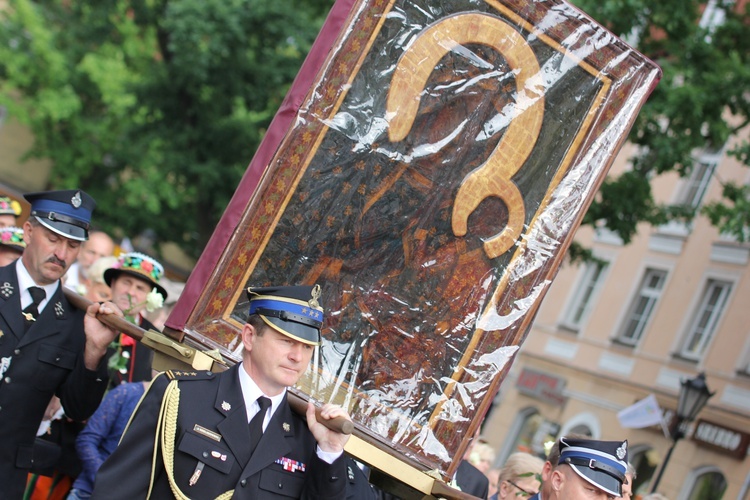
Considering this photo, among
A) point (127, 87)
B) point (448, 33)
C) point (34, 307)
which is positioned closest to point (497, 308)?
point (448, 33)

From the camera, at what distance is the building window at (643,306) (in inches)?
971

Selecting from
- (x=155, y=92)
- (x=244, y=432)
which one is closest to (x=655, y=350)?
(x=155, y=92)

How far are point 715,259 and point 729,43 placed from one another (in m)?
8.34

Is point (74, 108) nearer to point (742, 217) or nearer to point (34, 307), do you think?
point (742, 217)

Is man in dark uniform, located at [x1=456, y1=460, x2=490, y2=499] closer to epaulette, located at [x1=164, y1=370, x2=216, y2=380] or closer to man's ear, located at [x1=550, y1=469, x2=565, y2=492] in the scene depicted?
man's ear, located at [x1=550, y1=469, x2=565, y2=492]

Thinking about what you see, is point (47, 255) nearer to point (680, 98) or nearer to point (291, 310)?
point (291, 310)

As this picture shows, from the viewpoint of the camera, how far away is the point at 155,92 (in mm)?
21281

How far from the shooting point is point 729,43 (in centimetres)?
1554

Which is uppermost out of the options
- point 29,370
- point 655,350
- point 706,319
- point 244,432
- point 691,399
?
point 706,319

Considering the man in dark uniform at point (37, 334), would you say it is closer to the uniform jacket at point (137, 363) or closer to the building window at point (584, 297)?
the uniform jacket at point (137, 363)

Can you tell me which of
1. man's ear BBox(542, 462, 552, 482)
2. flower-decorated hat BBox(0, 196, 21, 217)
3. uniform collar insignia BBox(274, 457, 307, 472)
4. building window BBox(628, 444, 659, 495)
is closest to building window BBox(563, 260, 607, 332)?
building window BBox(628, 444, 659, 495)

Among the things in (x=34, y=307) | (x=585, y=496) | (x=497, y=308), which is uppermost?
(x=497, y=308)

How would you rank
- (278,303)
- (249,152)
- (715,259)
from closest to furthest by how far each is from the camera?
(278,303) < (249,152) < (715,259)

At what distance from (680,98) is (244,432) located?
11333mm
